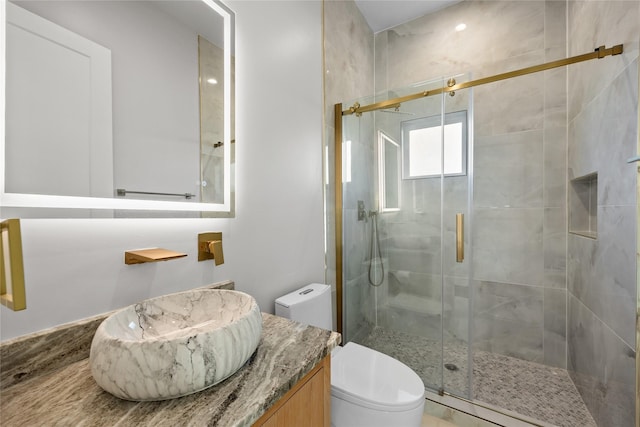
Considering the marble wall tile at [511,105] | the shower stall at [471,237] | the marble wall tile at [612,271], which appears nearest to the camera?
the marble wall tile at [612,271]

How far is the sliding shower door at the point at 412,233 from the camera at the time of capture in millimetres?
1714

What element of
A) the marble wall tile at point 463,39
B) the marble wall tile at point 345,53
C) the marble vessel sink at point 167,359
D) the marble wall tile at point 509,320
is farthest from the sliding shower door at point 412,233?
the marble vessel sink at point 167,359

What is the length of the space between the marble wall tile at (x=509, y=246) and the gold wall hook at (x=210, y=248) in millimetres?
2040

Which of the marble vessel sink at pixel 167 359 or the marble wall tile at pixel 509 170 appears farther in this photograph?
the marble wall tile at pixel 509 170

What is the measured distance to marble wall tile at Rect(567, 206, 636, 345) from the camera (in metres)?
1.14

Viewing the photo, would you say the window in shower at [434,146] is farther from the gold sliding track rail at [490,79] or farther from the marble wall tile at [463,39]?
the marble wall tile at [463,39]

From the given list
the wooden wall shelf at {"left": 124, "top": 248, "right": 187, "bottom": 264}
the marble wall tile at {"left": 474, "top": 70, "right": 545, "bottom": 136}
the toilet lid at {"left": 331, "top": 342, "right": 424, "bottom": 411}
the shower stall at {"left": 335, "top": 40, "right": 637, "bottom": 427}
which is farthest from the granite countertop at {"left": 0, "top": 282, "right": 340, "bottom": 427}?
the marble wall tile at {"left": 474, "top": 70, "right": 545, "bottom": 136}

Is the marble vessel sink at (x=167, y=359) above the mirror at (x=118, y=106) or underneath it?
underneath

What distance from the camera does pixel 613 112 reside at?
128 cm

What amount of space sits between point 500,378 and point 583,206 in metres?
1.29

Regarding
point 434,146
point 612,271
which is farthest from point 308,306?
point 612,271

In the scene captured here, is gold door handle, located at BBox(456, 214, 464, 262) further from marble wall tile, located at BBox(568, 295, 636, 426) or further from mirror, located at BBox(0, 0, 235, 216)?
mirror, located at BBox(0, 0, 235, 216)

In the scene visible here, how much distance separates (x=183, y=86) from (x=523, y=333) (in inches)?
107

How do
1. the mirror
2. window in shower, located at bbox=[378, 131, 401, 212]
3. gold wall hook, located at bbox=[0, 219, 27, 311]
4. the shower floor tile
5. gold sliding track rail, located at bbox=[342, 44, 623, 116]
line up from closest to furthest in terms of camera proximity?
gold wall hook, located at bbox=[0, 219, 27, 311] < the mirror < gold sliding track rail, located at bbox=[342, 44, 623, 116] < the shower floor tile < window in shower, located at bbox=[378, 131, 401, 212]
